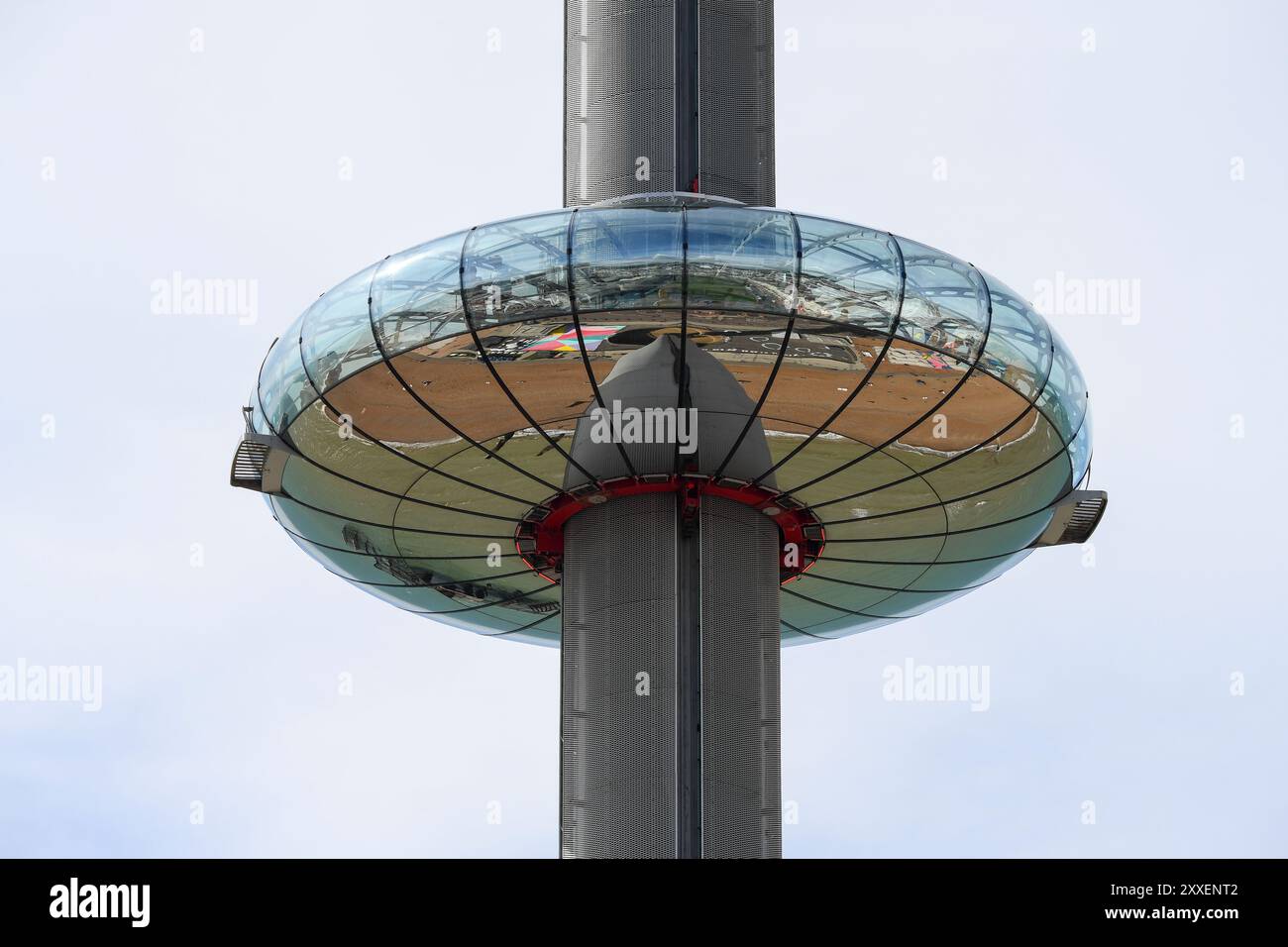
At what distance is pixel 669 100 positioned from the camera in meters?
34.3

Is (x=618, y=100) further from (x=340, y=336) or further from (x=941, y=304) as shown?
(x=941, y=304)

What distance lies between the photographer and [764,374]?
3028cm

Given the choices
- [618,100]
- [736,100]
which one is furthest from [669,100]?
[736,100]

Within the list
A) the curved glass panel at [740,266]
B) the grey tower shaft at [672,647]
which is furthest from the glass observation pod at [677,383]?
the grey tower shaft at [672,647]

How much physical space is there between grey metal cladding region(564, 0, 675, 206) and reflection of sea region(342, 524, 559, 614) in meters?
5.72

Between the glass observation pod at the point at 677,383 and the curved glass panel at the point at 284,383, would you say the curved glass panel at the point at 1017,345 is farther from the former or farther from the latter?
the curved glass panel at the point at 284,383

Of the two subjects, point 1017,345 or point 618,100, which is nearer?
point 1017,345

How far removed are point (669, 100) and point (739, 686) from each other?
878 cm

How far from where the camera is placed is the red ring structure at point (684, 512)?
31719mm

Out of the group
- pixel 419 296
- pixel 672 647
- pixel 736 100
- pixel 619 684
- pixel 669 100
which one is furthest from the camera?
pixel 736 100

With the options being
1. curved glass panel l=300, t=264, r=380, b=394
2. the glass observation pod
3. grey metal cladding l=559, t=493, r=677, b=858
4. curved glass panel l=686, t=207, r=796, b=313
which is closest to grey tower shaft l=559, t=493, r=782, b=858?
grey metal cladding l=559, t=493, r=677, b=858

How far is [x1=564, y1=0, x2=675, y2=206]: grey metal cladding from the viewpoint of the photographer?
1339 inches

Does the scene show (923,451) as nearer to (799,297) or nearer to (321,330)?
(799,297)
